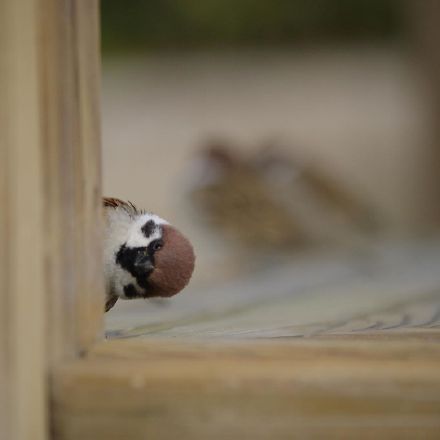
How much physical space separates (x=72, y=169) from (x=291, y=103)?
15.1 feet

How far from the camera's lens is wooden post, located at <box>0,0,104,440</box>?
89 centimetres

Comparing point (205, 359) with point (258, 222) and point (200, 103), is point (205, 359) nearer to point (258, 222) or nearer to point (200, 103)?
point (258, 222)

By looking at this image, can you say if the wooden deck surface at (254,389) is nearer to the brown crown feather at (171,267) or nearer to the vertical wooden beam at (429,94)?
the brown crown feather at (171,267)

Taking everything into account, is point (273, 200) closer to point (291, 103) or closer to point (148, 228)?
point (291, 103)

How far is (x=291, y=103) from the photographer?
5.48 m

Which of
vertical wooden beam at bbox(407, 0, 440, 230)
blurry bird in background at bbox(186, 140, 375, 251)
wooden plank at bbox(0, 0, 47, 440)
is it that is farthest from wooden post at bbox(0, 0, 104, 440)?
vertical wooden beam at bbox(407, 0, 440, 230)

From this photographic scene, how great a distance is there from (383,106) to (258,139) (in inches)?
29.6

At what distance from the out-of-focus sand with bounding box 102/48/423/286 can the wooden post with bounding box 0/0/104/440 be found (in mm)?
4091

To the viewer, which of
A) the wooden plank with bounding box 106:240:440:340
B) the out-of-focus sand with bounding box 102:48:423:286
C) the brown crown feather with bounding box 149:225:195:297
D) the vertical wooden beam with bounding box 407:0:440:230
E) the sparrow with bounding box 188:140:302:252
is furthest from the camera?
the out-of-focus sand with bounding box 102:48:423:286

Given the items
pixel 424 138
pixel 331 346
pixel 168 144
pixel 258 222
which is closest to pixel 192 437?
pixel 331 346

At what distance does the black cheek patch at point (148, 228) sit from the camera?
69.9 inches

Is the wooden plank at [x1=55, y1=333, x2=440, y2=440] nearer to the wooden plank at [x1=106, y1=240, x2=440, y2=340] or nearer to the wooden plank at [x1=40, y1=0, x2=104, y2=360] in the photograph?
the wooden plank at [x1=40, y1=0, x2=104, y2=360]

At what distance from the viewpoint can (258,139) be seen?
18.0ft

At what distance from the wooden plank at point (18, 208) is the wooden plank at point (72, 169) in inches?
0.7
